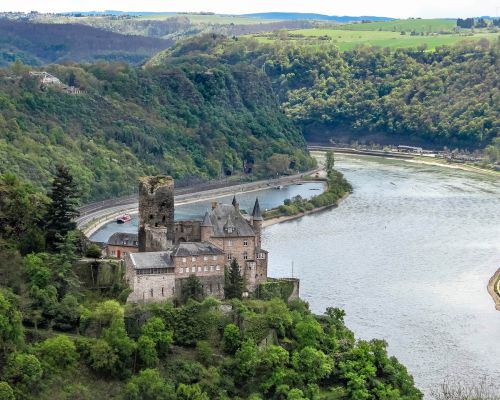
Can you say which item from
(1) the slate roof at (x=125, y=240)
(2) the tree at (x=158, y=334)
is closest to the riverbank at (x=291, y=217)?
(1) the slate roof at (x=125, y=240)

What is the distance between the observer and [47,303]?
55219 millimetres

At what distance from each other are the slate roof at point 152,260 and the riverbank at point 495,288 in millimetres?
27719

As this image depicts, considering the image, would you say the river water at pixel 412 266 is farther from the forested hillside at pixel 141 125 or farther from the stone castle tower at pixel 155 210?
the forested hillside at pixel 141 125

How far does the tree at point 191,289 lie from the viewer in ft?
188

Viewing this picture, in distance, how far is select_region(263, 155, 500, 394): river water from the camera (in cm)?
6756

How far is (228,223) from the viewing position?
2349 inches

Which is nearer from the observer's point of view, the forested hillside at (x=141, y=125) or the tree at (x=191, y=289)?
the tree at (x=191, y=289)

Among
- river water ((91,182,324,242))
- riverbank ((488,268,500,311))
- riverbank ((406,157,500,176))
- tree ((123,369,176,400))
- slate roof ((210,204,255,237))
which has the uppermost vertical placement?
slate roof ((210,204,255,237))

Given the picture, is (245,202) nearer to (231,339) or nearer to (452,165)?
(452,165)

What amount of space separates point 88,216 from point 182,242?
44689 millimetres

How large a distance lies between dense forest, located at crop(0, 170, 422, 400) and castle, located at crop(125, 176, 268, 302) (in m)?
0.70

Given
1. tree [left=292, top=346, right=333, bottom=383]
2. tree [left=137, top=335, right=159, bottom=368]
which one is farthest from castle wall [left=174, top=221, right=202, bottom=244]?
tree [left=292, top=346, right=333, bottom=383]

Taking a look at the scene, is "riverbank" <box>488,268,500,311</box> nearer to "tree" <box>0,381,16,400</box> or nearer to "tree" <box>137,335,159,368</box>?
"tree" <box>137,335,159,368</box>

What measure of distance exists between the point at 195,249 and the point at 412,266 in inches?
1304
